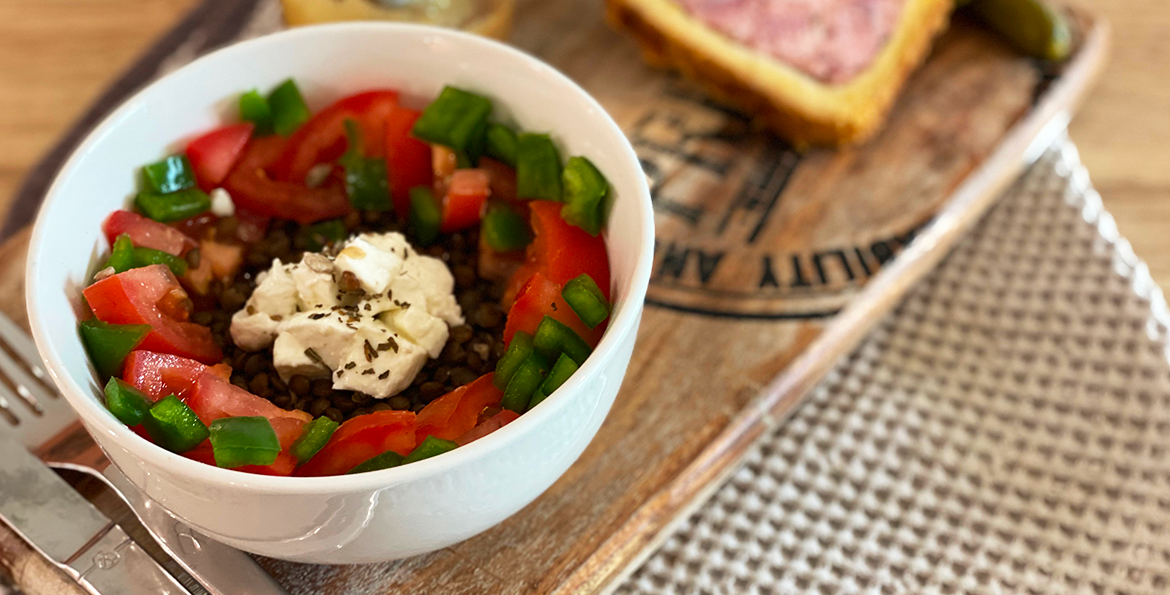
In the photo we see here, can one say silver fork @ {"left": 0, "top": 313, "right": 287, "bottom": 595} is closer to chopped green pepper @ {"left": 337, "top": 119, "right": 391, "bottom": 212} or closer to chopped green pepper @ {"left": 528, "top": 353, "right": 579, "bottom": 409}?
chopped green pepper @ {"left": 528, "top": 353, "right": 579, "bottom": 409}

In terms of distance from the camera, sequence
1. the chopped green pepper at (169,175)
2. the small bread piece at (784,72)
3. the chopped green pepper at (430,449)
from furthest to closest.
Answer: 1. the small bread piece at (784,72)
2. the chopped green pepper at (169,175)
3. the chopped green pepper at (430,449)

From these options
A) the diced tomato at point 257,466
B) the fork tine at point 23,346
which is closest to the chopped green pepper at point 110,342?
the diced tomato at point 257,466

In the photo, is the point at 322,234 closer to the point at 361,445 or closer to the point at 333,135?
the point at 333,135

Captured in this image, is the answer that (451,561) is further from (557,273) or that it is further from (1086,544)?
(1086,544)

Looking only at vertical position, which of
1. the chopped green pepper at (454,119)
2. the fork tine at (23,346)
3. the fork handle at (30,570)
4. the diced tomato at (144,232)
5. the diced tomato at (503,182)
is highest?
the chopped green pepper at (454,119)

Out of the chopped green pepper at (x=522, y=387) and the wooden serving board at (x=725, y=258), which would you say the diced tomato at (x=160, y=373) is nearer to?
the wooden serving board at (x=725, y=258)
